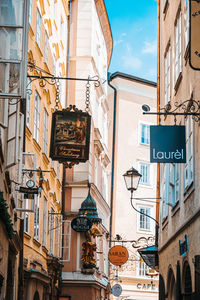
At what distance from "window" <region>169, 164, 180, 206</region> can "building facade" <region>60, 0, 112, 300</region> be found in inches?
442

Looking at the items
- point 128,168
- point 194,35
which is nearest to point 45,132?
point 194,35

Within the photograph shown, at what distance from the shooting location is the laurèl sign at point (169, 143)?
42.1ft

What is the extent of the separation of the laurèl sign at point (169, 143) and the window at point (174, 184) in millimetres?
2828

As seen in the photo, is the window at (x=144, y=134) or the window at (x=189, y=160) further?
the window at (x=144, y=134)

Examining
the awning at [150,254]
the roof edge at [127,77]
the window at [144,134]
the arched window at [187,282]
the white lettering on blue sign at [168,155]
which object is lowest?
the arched window at [187,282]

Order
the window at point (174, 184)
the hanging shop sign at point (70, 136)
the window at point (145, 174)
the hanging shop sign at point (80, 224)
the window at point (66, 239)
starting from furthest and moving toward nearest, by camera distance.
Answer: the window at point (145, 174) → the window at point (66, 239) → the hanging shop sign at point (80, 224) → the window at point (174, 184) → the hanging shop sign at point (70, 136)

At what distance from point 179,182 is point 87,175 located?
1700 cm

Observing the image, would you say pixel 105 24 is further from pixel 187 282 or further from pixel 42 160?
pixel 187 282

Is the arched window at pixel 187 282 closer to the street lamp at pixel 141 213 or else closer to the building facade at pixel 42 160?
the building facade at pixel 42 160

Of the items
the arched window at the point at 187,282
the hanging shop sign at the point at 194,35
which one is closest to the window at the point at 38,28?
the arched window at the point at 187,282

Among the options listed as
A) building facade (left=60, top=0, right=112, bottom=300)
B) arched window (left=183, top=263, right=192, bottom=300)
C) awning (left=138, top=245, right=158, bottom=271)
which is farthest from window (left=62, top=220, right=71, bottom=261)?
arched window (left=183, top=263, right=192, bottom=300)

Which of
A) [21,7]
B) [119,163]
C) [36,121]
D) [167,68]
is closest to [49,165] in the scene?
[36,121]

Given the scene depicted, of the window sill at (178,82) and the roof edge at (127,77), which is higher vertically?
the roof edge at (127,77)

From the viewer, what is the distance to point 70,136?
16.0 m
